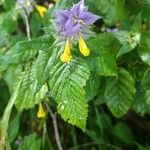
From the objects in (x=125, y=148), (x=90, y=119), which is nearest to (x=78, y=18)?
(x=90, y=119)

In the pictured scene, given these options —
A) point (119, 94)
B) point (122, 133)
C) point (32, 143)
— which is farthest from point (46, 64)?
point (122, 133)

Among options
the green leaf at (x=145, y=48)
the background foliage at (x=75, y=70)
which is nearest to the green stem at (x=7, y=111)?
the background foliage at (x=75, y=70)

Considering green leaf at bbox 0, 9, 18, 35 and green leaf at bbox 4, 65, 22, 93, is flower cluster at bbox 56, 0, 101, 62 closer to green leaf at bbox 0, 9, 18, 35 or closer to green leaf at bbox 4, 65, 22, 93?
green leaf at bbox 4, 65, 22, 93

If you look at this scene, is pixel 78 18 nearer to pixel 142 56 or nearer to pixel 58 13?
pixel 58 13

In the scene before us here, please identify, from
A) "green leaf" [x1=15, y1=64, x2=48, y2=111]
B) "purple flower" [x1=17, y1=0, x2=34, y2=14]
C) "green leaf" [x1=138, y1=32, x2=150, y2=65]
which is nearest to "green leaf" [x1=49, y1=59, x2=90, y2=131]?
"green leaf" [x1=15, y1=64, x2=48, y2=111]

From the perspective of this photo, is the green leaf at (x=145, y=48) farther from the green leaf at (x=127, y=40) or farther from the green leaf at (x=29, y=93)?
the green leaf at (x=29, y=93)

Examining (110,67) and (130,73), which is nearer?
(110,67)

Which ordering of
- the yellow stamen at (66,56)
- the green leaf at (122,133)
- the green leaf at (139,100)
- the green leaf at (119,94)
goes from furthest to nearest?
the green leaf at (122,133) < the green leaf at (139,100) < the green leaf at (119,94) < the yellow stamen at (66,56)
